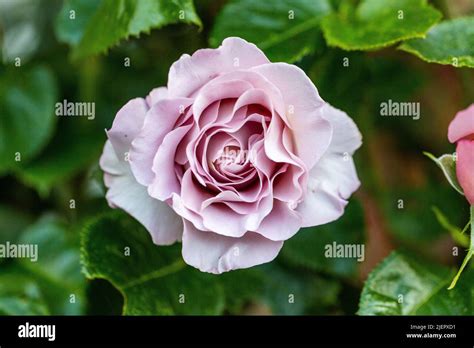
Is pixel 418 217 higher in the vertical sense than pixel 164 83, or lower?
lower

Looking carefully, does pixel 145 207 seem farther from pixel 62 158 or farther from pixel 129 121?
pixel 62 158

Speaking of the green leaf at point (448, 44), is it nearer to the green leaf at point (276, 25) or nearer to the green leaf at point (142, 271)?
the green leaf at point (276, 25)

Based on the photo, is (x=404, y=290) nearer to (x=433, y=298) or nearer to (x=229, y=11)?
(x=433, y=298)

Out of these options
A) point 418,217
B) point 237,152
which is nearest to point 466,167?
point 237,152

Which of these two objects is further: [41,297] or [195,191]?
[41,297]

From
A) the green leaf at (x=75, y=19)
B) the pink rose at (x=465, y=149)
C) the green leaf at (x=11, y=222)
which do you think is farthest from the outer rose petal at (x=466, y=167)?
the green leaf at (x=11, y=222)
